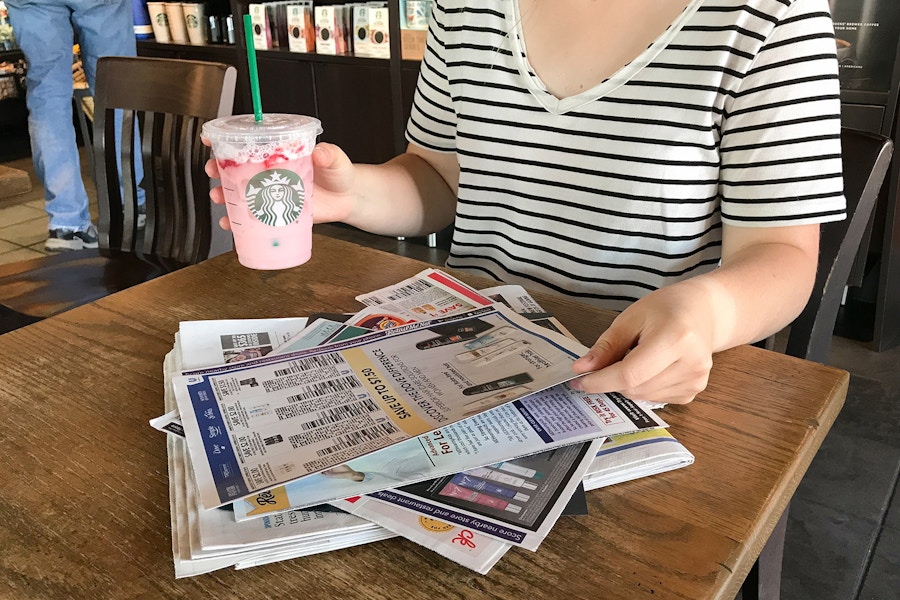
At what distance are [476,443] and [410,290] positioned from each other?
1.13 ft

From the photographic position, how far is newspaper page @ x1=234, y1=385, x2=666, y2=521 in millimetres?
543

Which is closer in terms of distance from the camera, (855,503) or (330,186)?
(330,186)

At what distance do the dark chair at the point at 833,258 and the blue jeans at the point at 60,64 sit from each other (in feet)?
8.72

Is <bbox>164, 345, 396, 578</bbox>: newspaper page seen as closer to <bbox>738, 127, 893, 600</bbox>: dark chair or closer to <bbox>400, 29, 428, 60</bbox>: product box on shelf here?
<bbox>738, 127, 893, 600</bbox>: dark chair

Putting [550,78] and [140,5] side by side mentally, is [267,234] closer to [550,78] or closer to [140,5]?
[550,78]

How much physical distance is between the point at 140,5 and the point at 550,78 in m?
3.44

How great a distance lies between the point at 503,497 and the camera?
1.80 feet

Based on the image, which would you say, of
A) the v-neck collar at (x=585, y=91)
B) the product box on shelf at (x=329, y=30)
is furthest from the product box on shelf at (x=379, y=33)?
the v-neck collar at (x=585, y=91)

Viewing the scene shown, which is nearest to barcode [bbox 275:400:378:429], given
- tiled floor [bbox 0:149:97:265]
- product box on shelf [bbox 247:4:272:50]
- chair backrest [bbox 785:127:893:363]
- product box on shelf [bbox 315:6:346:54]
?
chair backrest [bbox 785:127:893:363]

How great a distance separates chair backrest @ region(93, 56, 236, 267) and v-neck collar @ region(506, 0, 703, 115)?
2.24ft

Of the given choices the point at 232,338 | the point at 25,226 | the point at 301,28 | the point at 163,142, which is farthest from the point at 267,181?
the point at 25,226

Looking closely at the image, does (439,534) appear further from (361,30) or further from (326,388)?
(361,30)

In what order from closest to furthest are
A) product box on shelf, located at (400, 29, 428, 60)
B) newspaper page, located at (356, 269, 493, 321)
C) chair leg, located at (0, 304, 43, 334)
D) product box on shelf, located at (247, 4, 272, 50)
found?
newspaper page, located at (356, 269, 493, 321) → chair leg, located at (0, 304, 43, 334) → product box on shelf, located at (400, 29, 428, 60) → product box on shelf, located at (247, 4, 272, 50)

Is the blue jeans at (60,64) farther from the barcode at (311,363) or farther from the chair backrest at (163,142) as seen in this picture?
the barcode at (311,363)
